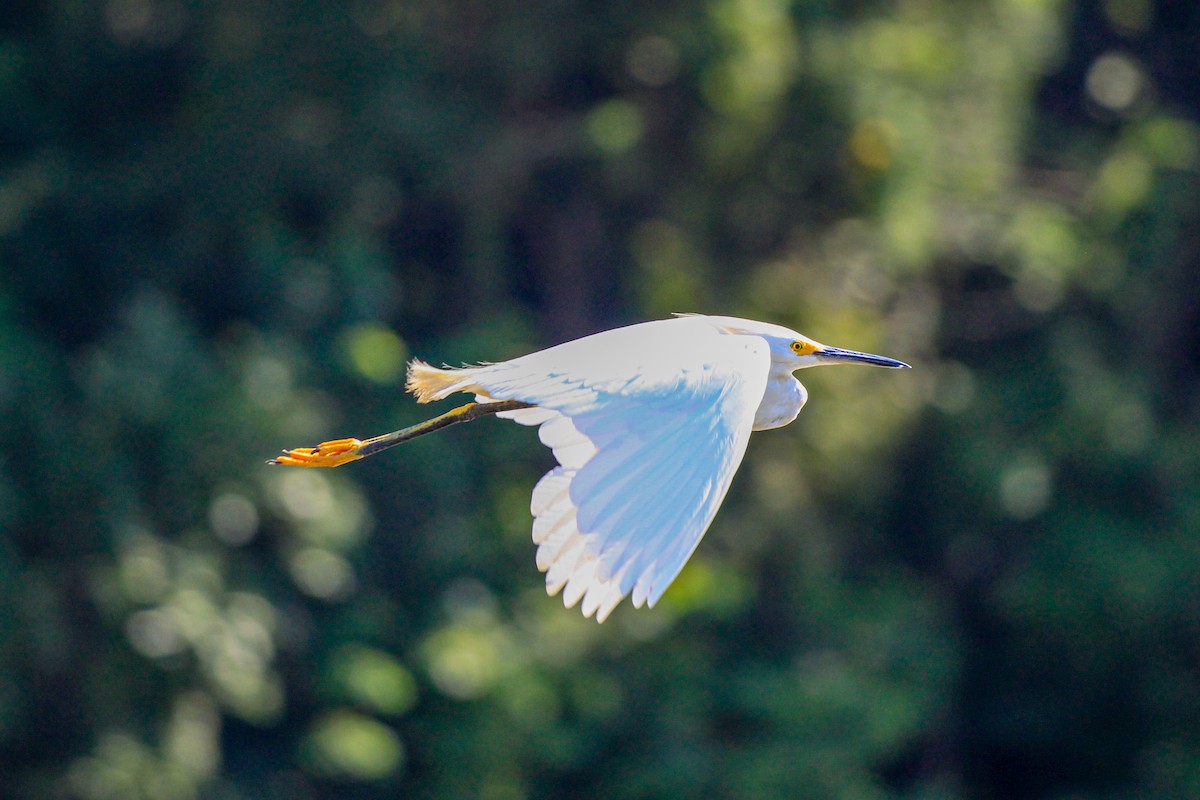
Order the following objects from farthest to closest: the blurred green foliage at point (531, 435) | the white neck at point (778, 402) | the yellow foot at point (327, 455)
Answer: the blurred green foliage at point (531, 435), the yellow foot at point (327, 455), the white neck at point (778, 402)

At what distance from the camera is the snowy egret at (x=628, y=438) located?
2.38 m

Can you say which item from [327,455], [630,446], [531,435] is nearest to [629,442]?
[630,446]

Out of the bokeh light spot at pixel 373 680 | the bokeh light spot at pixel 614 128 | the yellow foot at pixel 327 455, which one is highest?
the yellow foot at pixel 327 455

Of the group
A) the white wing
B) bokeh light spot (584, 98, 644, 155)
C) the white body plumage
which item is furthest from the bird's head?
bokeh light spot (584, 98, 644, 155)

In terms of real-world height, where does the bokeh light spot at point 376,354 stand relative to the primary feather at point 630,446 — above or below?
below

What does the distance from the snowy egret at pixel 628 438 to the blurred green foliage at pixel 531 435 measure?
3.48 metres

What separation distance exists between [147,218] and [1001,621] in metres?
5.02

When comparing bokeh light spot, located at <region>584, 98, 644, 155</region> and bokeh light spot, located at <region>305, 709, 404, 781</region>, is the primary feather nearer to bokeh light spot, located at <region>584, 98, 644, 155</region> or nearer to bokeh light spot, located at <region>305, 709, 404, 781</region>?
bokeh light spot, located at <region>305, 709, 404, 781</region>

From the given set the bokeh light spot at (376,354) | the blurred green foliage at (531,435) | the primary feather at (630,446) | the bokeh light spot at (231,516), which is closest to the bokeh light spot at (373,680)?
the blurred green foliage at (531,435)

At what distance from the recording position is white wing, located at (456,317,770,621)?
2.37 m

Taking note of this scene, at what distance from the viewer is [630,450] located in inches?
101

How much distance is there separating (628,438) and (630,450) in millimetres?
36

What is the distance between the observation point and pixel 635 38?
7.63 meters

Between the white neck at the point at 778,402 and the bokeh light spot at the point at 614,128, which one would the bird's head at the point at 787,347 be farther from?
the bokeh light spot at the point at 614,128
